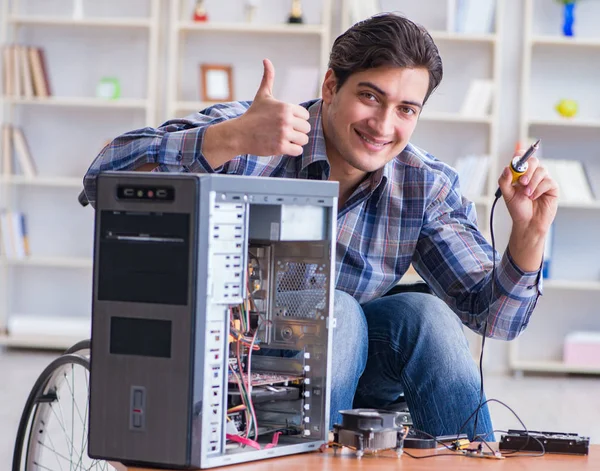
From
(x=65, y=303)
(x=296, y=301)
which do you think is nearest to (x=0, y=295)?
(x=65, y=303)

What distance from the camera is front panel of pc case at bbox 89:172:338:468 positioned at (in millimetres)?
1039

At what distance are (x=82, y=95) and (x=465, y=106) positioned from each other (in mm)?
1891

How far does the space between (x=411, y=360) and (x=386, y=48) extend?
0.53 metres

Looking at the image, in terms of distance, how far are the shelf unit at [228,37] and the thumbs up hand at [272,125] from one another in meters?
3.12

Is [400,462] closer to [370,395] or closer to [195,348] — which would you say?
[195,348]

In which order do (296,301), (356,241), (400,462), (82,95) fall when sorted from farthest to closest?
(82,95)
(356,241)
(296,301)
(400,462)

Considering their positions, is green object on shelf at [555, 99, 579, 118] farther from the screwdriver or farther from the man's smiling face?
the screwdriver

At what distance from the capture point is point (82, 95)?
4684 millimetres

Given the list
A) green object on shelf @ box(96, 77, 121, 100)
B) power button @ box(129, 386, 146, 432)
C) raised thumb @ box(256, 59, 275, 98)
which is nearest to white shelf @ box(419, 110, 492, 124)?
green object on shelf @ box(96, 77, 121, 100)

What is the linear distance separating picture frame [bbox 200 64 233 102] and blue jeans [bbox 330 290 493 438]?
3.01 metres

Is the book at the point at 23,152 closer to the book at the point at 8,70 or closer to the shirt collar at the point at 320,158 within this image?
the book at the point at 8,70

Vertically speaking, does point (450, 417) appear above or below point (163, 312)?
below

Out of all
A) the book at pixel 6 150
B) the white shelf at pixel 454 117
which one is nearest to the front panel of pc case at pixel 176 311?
the white shelf at pixel 454 117

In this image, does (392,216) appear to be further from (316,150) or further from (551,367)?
(551,367)
